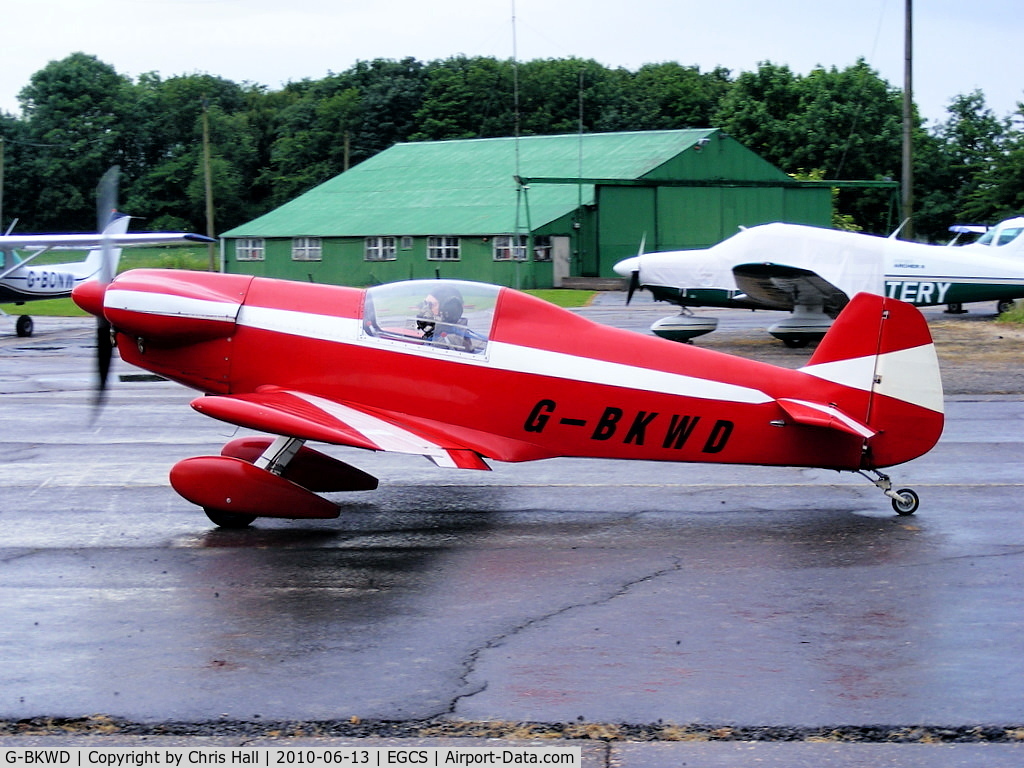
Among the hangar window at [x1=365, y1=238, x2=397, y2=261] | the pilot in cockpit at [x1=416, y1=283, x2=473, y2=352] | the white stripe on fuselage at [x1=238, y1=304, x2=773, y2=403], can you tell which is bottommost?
the white stripe on fuselage at [x1=238, y1=304, x2=773, y2=403]

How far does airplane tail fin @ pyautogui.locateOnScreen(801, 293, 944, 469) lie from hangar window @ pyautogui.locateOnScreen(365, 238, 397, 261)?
41793 millimetres

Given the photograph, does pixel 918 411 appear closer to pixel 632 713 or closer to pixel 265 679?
pixel 632 713

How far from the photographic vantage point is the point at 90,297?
29.6 feet

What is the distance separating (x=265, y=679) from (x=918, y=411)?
5.43 metres

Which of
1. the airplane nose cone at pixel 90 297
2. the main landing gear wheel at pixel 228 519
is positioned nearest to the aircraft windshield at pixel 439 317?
the main landing gear wheel at pixel 228 519

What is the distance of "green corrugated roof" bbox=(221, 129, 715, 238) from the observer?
159 ft

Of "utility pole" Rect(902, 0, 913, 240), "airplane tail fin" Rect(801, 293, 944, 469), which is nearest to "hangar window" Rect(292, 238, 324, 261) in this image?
"utility pole" Rect(902, 0, 913, 240)

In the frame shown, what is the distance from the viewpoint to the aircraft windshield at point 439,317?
28.0ft

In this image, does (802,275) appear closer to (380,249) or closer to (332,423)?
(332,423)

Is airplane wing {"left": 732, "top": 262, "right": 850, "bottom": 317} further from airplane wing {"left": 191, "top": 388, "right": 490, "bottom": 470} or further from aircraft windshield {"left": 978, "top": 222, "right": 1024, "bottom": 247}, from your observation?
airplane wing {"left": 191, "top": 388, "right": 490, "bottom": 470}

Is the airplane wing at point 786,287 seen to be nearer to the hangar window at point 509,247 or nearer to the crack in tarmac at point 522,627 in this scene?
the crack in tarmac at point 522,627

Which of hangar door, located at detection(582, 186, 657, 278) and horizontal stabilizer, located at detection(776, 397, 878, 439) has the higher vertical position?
hangar door, located at detection(582, 186, 657, 278)

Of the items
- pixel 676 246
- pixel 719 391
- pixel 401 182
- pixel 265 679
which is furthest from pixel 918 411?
pixel 401 182

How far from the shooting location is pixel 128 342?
887 cm
